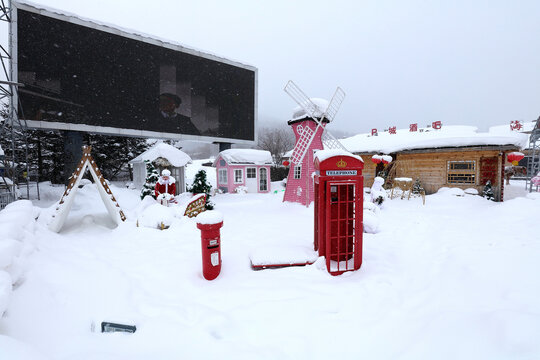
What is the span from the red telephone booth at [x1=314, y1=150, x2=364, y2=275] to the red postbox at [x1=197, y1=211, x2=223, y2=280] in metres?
2.03

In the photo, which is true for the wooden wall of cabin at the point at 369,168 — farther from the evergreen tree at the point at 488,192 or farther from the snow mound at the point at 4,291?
the snow mound at the point at 4,291

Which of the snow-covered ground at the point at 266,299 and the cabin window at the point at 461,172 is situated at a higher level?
the cabin window at the point at 461,172

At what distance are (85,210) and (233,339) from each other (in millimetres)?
8875

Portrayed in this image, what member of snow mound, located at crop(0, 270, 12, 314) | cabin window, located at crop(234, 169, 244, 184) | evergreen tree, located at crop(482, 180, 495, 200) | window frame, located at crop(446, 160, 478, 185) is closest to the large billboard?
cabin window, located at crop(234, 169, 244, 184)

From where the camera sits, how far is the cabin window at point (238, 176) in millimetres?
17047

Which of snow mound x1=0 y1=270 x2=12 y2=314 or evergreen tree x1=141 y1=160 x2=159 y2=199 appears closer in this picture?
snow mound x1=0 y1=270 x2=12 y2=314

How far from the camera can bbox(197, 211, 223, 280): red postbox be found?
4.12m

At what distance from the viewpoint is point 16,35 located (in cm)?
1027

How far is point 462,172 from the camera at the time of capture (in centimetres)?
1305

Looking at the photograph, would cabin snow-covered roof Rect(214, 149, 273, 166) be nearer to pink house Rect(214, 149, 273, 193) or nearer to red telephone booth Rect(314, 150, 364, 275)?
pink house Rect(214, 149, 273, 193)

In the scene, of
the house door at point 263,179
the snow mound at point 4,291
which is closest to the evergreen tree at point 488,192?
the house door at point 263,179

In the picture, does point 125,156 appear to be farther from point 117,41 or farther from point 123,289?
point 123,289

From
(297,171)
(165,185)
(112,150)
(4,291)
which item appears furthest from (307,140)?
(112,150)

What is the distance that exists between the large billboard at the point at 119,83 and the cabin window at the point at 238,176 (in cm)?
245
